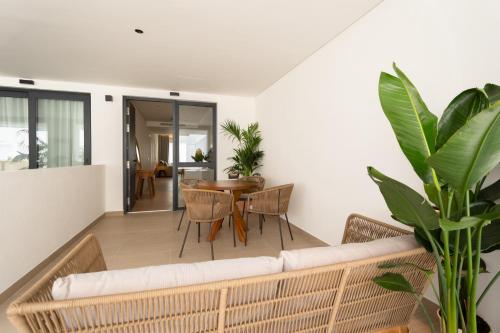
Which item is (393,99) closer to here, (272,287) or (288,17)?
(272,287)

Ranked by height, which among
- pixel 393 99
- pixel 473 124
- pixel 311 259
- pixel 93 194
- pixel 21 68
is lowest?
pixel 93 194

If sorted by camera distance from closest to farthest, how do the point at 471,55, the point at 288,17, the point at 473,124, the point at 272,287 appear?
the point at 473,124, the point at 272,287, the point at 471,55, the point at 288,17

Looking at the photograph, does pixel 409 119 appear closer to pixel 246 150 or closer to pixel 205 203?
pixel 205 203

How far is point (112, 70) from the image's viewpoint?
3.78 m

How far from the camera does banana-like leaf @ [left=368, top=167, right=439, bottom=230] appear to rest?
0.90 meters

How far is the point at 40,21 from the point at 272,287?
3.54 m

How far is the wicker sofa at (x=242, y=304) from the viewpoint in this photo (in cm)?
78

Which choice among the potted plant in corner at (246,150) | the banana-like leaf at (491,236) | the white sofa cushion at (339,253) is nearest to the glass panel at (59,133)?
the potted plant in corner at (246,150)

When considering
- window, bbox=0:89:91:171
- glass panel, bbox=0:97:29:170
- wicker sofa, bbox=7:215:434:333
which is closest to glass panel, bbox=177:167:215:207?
window, bbox=0:89:91:171

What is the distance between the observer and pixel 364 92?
231 centimetres

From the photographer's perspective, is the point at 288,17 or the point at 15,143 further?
the point at 15,143

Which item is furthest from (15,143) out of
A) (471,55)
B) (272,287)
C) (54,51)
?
(471,55)

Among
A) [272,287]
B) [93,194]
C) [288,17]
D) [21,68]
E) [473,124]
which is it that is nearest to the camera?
[473,124]

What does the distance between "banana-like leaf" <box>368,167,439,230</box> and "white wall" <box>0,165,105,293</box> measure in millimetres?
2943
